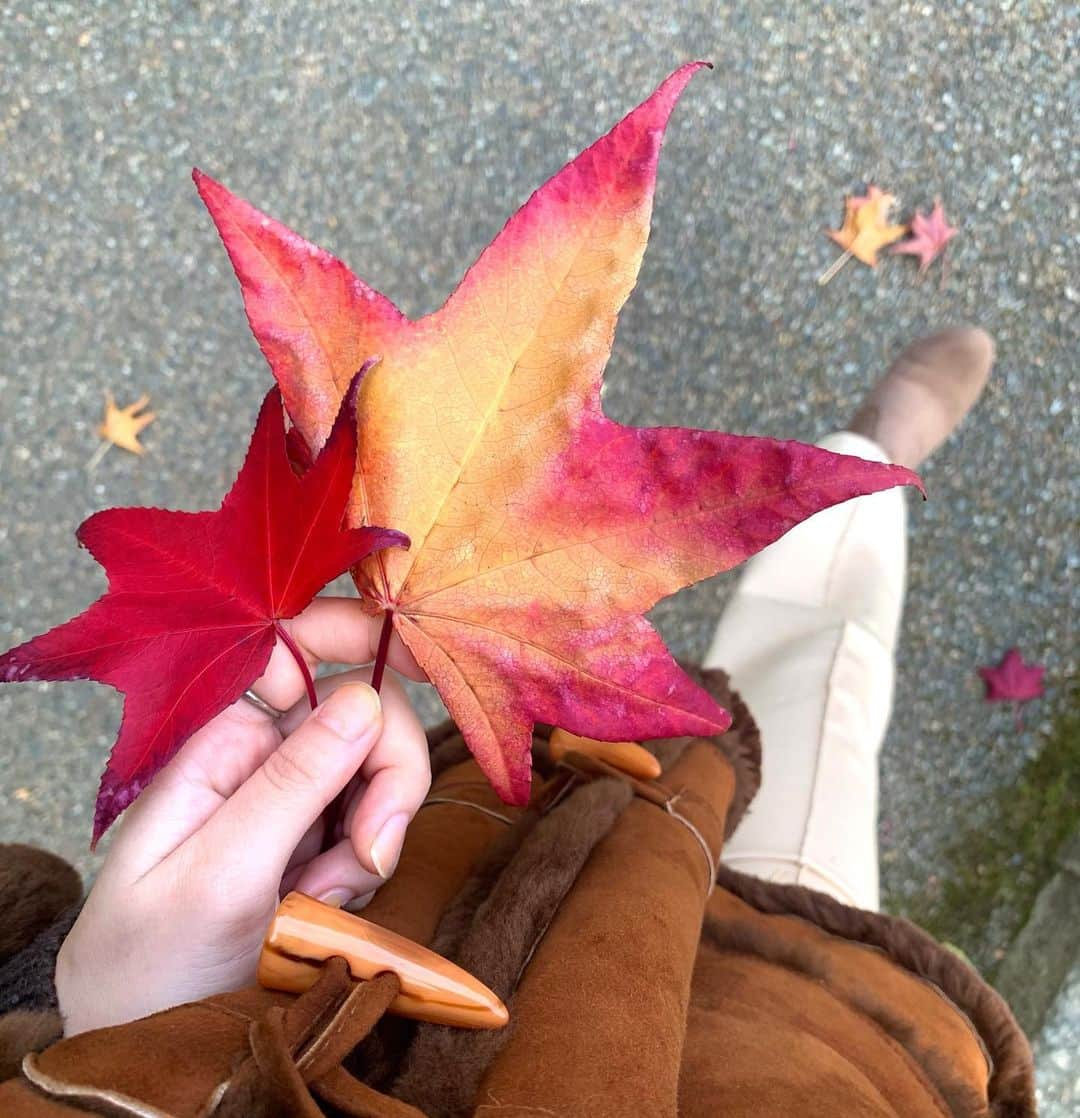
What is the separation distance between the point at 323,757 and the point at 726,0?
5.12ft

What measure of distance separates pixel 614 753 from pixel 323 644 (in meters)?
0.34

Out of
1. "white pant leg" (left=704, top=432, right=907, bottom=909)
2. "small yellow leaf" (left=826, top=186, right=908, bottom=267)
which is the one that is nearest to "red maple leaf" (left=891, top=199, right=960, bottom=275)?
"small yellow leaf" (left=826, top=186, right=908, bottom=267)

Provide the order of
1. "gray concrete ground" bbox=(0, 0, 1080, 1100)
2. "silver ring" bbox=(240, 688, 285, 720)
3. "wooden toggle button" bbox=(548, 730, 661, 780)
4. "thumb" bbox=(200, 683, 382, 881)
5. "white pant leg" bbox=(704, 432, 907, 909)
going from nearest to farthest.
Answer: "thumb" bbox=(200, 683, 382, 881) → "silver ring" bbox=(240, 688, 285, 720) → "wooden toggle button" bbox=(548, 730, 661, 780) → "white pant leg" bbox=(704, 432, 907, 909) → "gray concrete ground" bbox=(0, 0, 1080, 1100)

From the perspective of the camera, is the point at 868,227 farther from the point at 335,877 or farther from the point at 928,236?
the point at 335,877

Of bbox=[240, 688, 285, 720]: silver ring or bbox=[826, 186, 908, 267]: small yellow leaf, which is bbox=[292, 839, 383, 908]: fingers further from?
bbox=[826, 186, 908, 267]: small yellow leaf

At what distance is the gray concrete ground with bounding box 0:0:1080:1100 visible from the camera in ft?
5.14

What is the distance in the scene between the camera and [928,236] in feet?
5.27

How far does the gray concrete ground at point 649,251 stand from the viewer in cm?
157

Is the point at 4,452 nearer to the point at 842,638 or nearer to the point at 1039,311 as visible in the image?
the point at 842,638

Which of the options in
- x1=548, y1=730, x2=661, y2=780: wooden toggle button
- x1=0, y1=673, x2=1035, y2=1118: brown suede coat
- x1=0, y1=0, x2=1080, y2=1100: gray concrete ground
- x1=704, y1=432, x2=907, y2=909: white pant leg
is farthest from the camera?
x1=0, y1=0, x2=1080, y2=1100: gray concrete ground

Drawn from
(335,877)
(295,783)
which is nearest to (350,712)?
(295,783)

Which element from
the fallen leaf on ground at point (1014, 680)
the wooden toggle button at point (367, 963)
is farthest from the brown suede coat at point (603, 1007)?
the fallen leaf on ground at point (1014, 680)

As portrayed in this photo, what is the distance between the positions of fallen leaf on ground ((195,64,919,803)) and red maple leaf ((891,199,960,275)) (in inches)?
52.0

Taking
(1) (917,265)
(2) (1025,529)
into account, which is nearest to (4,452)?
(1) (917,265)
